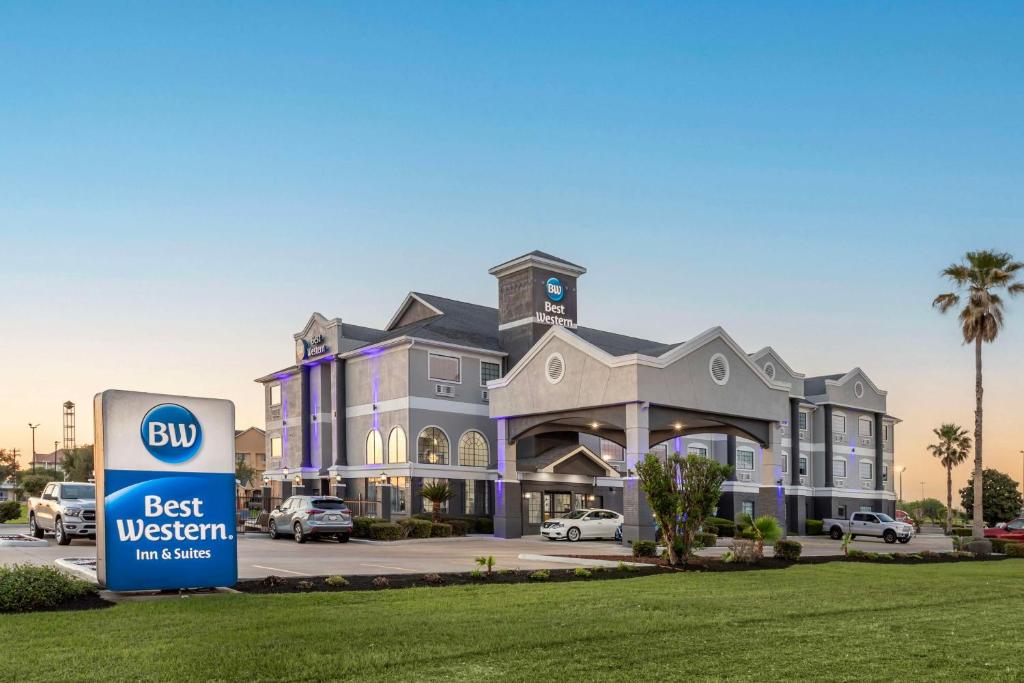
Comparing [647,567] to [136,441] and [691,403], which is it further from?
[691,403]

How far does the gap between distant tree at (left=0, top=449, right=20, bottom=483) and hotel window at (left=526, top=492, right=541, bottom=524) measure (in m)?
116

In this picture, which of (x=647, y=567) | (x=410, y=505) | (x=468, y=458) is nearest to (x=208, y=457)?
(x=647, y=567)

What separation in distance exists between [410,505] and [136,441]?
30572 mm

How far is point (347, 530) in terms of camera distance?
3403 centimetres

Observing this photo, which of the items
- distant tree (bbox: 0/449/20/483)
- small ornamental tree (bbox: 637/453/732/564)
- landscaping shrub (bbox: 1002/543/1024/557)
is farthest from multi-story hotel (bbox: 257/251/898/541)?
distant tree (bbox: 0/449/20/483)

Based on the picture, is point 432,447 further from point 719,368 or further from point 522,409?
point 719,368

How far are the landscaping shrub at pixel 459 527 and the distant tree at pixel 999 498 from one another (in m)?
60.8

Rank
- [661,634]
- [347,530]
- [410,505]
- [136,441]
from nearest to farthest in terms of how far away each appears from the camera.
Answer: [661,634]
[136,441]
[347,530]
[410,505]

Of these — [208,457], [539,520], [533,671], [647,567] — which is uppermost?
[208,457]

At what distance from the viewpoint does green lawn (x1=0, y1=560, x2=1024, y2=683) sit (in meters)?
8.84

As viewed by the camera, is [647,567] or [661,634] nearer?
[661,634]

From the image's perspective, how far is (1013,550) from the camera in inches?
1297

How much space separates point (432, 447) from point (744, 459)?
83.5ft

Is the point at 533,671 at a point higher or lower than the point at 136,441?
lower
